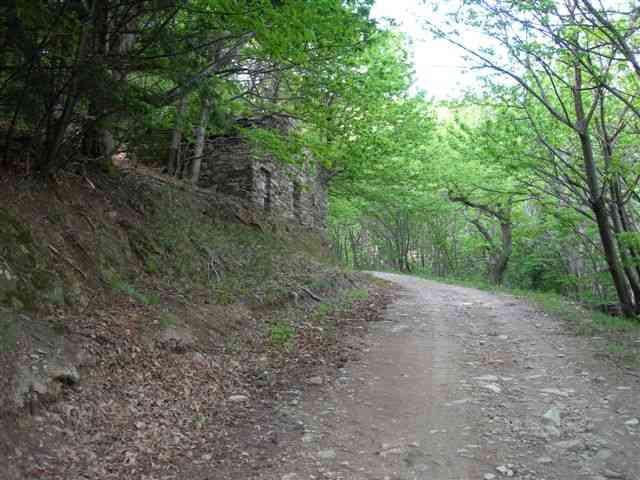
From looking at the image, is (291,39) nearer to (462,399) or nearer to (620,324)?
(462,399)

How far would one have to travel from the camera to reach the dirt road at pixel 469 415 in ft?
12.4

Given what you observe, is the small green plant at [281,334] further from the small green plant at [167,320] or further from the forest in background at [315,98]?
the forest in background at [315,98]

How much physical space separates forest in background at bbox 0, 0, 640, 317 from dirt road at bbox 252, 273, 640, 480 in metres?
4.19

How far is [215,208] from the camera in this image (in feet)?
37.7

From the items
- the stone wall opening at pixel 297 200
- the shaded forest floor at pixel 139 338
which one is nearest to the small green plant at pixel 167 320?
Answer: the shaded forest floor at pixel 139 338

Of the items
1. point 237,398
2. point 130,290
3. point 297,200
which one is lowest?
point 237,398

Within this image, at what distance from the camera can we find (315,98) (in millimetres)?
9609

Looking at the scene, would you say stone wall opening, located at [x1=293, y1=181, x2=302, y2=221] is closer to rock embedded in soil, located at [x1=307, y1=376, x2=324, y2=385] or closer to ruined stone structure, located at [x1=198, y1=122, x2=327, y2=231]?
ruined stone structure, located at [x1=198, y1=122, x2=327, y2=231]

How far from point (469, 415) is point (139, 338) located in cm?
368

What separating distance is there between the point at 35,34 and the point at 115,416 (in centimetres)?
399

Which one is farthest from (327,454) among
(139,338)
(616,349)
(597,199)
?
(597,199)

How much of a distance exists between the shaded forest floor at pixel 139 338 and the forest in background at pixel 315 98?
3.65 ft

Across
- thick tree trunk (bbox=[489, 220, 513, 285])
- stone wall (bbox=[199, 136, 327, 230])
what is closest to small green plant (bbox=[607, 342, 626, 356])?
stone wall (bbox=[199, 136, 327, 230])

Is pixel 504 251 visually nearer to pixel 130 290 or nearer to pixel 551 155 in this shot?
pixel 551 155
